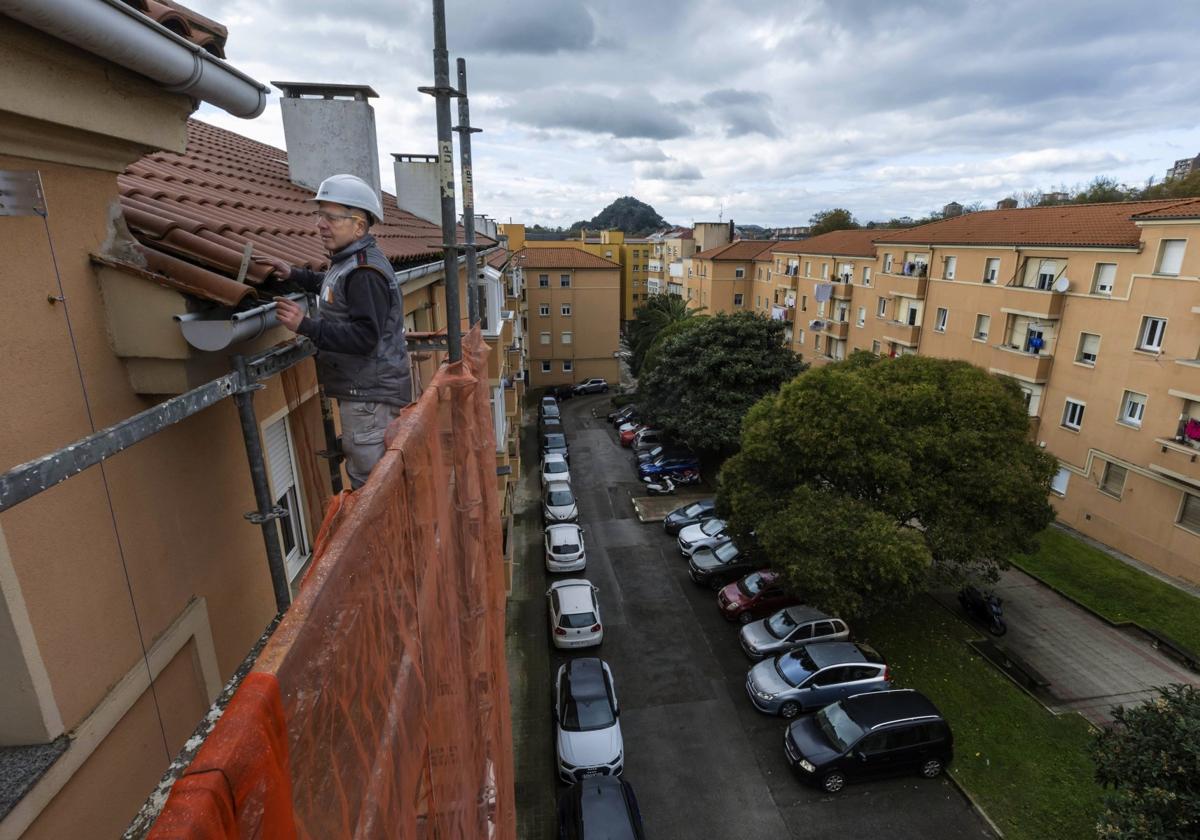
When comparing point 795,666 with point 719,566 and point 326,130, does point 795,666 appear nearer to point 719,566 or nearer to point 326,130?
point 719,566

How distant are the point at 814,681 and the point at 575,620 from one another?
6.02 metres

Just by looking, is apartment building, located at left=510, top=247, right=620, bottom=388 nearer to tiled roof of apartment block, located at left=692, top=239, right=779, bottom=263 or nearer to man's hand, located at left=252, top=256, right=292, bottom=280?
tiled roof of apartment block, located at left=692, top=239, right=779, bottom=263

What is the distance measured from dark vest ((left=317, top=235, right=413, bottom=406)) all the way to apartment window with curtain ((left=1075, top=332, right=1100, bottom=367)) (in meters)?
25.5

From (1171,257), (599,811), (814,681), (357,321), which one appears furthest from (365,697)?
(1171,257)

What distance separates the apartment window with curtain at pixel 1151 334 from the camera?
19.1 m

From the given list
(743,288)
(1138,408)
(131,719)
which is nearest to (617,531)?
(1138,408)

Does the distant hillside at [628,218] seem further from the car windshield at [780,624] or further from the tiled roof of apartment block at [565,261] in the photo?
the car windshield at [780,624]

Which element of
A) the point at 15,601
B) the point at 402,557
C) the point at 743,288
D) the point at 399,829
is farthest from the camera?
the point at 743,288

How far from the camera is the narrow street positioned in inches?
455

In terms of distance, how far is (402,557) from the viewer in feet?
6.66

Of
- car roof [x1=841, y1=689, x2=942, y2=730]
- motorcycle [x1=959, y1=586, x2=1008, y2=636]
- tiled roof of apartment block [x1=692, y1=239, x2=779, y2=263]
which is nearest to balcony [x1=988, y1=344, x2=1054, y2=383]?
motorcycle [x1=959, y1=586, x2=1008, y2=636]

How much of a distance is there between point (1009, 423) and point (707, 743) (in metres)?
11.0

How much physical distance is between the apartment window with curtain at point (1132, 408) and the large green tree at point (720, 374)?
11524 mm

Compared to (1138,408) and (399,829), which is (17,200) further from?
(1138,408)
